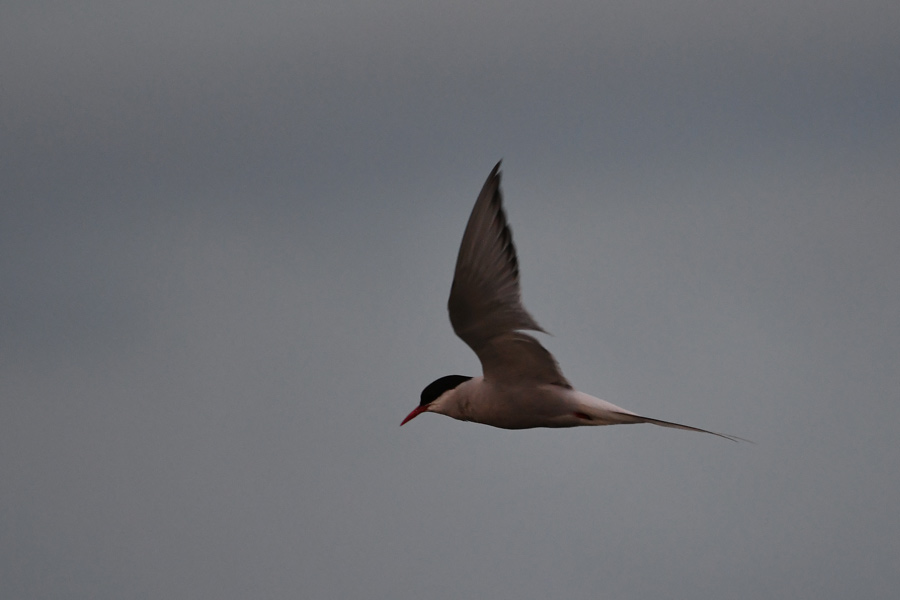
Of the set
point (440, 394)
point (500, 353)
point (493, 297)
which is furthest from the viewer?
point (440, 394)

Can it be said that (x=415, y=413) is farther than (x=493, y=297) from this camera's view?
Yes

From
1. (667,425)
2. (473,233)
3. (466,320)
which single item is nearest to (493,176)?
(473,233)

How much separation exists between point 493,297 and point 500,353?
674mm

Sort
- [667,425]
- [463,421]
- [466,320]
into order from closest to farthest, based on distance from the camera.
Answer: [667,425] < [466,320] < [463,421]

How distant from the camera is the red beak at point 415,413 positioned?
33.3 feet

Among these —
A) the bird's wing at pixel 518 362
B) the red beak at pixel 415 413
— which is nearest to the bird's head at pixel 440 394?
the red beak at pixel 415 413

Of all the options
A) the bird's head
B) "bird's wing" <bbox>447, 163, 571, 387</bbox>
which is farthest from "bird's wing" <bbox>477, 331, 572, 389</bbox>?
the bird's head

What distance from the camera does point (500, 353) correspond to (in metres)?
8.97

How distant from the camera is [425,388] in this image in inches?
394

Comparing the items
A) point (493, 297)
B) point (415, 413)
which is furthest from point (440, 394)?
point (493, 297)

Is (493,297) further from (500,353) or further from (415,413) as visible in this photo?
(415,413)

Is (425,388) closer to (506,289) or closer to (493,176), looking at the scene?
(506,289)

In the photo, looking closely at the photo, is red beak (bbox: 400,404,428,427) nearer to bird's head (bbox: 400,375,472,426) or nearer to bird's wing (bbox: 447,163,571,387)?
bird's head (bbox: 400,375,472,426)

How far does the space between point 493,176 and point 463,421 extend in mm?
2712
